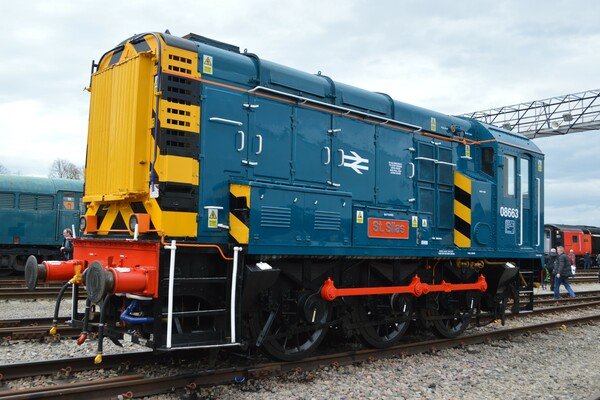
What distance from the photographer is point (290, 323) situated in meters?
6.94

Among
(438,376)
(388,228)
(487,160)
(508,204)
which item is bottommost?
(438,376)

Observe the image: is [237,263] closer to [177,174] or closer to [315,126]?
[177,174]

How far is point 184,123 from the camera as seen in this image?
6.12m

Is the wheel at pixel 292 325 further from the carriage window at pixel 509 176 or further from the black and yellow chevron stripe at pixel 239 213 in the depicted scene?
the carriage window at pixel 509 176

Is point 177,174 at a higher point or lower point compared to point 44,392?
higher

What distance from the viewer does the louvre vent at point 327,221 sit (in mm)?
6945

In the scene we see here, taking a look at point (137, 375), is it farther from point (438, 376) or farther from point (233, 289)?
point (438, 376)

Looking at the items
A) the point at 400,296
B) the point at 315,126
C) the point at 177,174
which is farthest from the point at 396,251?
the point at 177,174

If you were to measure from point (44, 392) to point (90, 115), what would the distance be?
3.70 meters

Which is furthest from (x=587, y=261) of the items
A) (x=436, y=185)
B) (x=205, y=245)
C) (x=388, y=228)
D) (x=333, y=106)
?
(x=205, y=245)

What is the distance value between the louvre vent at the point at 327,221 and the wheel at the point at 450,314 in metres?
2.73

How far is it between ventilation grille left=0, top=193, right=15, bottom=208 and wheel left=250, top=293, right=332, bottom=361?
1527 centimetres

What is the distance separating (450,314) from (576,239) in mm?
33273

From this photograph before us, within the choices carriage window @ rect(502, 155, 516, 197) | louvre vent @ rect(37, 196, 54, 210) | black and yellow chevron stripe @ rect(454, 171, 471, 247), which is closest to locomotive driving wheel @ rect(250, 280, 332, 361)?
black and yellow chevron stripe @ rect(454, 171, 471, 247)
